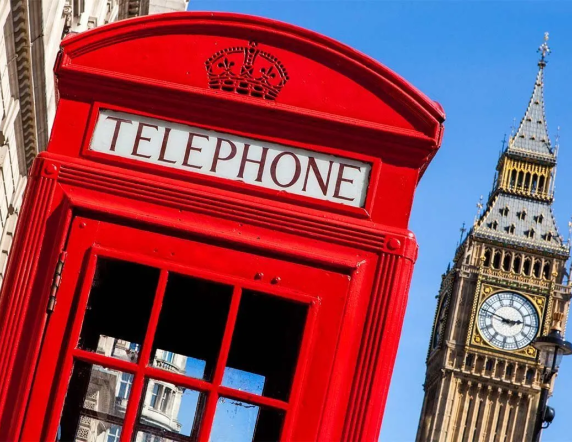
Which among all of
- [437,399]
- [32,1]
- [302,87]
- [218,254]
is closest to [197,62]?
[302,87]

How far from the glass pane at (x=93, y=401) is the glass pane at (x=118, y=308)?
0.30 feet

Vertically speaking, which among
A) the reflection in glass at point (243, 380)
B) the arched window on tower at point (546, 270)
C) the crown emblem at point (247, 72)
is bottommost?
the reflection in glass at point (243, 380)

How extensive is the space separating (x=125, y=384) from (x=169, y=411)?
0.99ft

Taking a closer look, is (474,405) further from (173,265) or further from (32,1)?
(173,265)

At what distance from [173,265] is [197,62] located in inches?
25.9

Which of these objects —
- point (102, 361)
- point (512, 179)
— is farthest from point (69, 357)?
point (512, 179)

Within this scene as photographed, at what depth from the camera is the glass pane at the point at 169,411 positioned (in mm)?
4020

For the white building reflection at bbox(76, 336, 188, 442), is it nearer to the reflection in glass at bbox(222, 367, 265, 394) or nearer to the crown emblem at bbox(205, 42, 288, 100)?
the reflection in glass at bbox(222, 367, 265, 394)

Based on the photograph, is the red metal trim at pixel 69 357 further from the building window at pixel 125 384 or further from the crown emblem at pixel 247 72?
the crown emblem at pixel 247 72

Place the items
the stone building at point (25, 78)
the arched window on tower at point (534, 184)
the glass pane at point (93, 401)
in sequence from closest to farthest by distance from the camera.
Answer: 1. the glass pane at point (93, 401)
2. the stone building at point (25, 78)
3. the arched window on tower at point (534, 184)

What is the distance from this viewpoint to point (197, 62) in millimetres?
4172

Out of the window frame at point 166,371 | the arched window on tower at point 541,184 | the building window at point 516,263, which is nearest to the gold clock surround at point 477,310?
the building window at point 516,263

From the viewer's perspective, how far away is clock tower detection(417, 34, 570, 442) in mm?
68625

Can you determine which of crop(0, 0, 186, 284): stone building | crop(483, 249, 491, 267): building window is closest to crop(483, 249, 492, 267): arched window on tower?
crop(483, 249, 491, 267): building window
